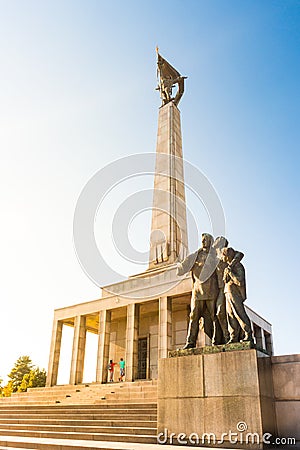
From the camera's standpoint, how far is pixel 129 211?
67.7 feet

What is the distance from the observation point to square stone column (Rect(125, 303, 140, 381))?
18938 mm

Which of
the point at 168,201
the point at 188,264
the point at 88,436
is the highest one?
the point at 168,201

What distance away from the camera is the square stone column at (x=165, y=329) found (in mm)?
18156

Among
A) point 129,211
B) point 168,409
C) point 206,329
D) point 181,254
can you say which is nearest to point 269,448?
point 168,409

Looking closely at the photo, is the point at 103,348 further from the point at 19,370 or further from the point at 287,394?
the point at 19,370

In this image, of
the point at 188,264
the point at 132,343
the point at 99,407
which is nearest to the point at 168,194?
the point at 132,343

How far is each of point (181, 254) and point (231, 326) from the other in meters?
16.1

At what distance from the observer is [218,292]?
27.0 ft

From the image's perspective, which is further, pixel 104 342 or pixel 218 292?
pixel 104 342

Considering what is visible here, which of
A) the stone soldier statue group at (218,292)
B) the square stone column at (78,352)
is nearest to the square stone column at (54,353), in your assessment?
the square stone column at (78,352)

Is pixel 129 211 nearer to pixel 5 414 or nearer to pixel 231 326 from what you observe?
pixel 5 414

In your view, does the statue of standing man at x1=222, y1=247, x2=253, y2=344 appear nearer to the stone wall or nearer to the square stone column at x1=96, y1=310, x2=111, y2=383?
the stone wall

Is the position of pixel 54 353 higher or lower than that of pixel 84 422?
higher

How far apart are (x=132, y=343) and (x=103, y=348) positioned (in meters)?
2.35
